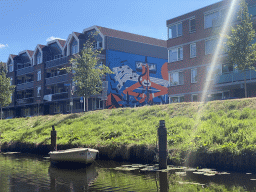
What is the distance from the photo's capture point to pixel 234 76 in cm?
3356

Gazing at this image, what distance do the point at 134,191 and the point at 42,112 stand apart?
5439 centimetres

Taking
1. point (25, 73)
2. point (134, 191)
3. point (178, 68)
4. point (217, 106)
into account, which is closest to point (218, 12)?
point (178, 68)

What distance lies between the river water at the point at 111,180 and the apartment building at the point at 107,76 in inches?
1385

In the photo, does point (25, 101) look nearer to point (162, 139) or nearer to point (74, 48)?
point (74, 48)

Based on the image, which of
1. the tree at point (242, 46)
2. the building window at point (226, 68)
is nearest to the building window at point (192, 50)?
the building window at point (226, 68)

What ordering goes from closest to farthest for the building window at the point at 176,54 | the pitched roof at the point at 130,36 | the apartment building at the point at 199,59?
the apartment building at the point at 199,59 → the building window at the point at 176,54 → the pitched roof at the point at 130,36

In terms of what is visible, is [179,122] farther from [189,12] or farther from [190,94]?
[189,12]

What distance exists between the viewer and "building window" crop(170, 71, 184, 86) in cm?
3959

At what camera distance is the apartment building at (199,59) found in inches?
1342

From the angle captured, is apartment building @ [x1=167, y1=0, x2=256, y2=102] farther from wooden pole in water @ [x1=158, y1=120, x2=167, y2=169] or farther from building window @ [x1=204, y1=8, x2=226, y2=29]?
wooden pole in water @ [x1=158, y1=120, x2=167, y2=169]

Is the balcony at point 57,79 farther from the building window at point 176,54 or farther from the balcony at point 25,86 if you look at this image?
the building window at point 176,54

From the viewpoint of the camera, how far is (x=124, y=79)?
51.3m

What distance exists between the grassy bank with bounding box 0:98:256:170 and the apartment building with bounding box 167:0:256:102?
44.7ft

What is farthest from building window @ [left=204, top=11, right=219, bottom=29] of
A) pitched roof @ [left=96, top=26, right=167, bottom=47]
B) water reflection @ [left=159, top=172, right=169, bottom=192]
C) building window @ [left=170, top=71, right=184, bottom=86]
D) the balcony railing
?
water reflection @ [left=159, top=172, right=169, bottom=192]
